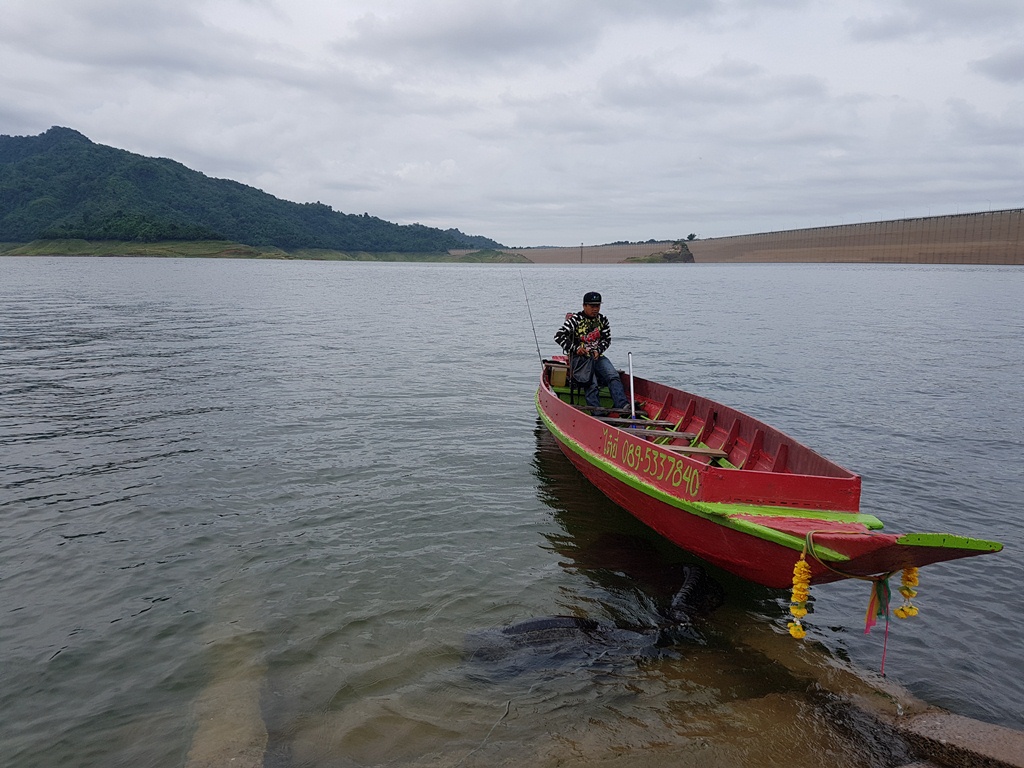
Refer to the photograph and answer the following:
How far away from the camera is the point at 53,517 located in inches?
367

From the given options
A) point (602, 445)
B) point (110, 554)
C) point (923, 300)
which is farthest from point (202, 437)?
point (923, 300)

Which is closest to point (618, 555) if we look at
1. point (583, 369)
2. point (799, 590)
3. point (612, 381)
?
point (799, 590)

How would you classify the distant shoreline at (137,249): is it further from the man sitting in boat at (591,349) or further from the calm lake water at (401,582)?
the man sitting in boat at (591,349)

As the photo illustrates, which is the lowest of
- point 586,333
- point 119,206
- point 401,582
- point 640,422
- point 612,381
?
point 401,582

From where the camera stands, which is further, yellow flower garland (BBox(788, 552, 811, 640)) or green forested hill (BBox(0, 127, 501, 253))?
green forested hill (BBox(0, 127, 501, 253))

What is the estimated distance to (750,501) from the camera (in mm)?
7133

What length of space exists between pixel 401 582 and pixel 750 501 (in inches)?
160

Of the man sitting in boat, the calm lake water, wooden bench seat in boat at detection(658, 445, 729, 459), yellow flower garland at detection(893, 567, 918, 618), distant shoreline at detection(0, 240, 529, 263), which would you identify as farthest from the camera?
distant shoreline at detection(0, 240, 529, 263)

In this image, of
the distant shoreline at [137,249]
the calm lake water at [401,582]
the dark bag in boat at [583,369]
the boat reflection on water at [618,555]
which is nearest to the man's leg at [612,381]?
the dark bag in boat at [583,369]

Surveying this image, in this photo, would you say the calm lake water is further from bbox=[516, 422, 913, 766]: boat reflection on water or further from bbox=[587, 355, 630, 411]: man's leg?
bbox=[587, 355, 630, 411]: man's leg

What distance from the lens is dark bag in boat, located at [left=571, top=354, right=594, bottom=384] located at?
43.1ft

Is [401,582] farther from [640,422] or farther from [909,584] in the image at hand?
[640,422]

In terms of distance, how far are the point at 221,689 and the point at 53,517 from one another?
5.12 m

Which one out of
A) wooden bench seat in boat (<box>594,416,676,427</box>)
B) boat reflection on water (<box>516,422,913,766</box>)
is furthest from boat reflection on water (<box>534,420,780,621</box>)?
wooden bench seat in boat (<box>594,416,676,427</box>)
